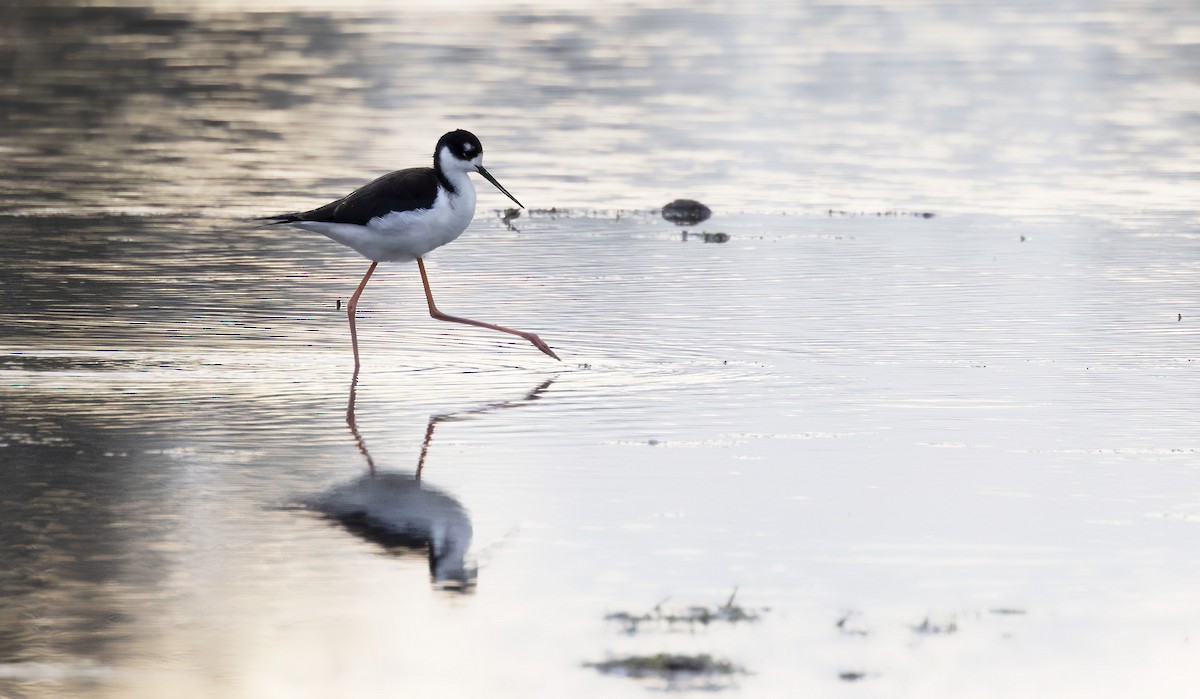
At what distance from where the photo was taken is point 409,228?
1177 centimetres

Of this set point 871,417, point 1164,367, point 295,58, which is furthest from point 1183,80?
point 871,417

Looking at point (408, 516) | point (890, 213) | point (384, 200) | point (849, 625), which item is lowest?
point (408, 516)

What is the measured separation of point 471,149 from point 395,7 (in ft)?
115

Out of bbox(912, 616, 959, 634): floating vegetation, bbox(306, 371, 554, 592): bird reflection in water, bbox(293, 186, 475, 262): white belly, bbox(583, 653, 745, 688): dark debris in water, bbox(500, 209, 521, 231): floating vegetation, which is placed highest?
bbox(293, 186, 475, 262): white belly

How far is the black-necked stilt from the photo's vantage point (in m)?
11.7

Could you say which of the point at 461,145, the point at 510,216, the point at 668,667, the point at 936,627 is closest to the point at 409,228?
the point at 461,145

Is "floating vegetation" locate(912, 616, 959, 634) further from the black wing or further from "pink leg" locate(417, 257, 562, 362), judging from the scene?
the black wing

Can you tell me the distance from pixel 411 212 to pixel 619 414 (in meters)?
2.47

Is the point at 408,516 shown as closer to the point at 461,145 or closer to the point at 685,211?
the point at 461,145

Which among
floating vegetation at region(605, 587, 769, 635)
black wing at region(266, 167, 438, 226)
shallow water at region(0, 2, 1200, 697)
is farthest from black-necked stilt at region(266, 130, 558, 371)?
floating vegetation at region(605, 587, 769, 635)

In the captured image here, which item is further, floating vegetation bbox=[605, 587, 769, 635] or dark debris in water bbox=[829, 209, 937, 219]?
dark debris in water bbox=[829, 209, 937, 219]

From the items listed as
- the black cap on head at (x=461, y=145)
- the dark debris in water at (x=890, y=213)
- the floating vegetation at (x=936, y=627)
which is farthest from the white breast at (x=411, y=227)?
the dark debris in water at (x=890, y=213)

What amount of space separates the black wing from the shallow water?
0.79 m

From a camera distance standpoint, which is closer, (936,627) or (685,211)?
(936,627)
